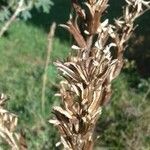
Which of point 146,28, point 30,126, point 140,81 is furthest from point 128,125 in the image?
point 146,28

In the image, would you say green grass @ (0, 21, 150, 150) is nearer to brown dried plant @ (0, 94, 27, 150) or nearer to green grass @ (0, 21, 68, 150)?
green grass @ (0, 21, 68, 150)

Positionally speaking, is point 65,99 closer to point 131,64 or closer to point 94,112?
point 94,112

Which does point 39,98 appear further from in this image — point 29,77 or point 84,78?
point 84,78

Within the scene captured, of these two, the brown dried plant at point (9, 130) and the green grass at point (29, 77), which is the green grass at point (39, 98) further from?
the brown dried plant at point (9, 130)

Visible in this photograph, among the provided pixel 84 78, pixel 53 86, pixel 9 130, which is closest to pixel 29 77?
pixel 53 86

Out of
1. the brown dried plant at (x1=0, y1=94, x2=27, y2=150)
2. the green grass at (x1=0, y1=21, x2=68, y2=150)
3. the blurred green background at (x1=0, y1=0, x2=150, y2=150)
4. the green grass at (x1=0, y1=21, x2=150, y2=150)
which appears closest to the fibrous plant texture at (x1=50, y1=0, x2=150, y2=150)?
the brown dried plant at (x1=0, y1=94, x2=27, y2=150)

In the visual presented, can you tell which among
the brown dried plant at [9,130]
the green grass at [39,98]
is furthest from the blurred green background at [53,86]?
the brown dried plant at [9,130]

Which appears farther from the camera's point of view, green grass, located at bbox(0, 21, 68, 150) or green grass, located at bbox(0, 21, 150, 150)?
green grass, located at bbox(0, 21, 68, 150)
